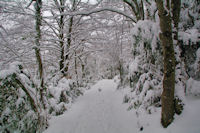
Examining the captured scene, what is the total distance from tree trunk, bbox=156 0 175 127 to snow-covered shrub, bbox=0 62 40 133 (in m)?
3.92

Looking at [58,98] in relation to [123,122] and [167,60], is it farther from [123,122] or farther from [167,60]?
[167,60]

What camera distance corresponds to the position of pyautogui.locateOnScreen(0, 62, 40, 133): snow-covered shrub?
359cm

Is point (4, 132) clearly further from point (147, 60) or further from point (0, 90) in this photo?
point (147, 60)

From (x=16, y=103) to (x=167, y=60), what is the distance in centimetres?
467

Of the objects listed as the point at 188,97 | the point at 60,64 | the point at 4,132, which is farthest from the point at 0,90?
the point at 188,97

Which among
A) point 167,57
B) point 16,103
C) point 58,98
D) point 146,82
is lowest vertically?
point 58,98

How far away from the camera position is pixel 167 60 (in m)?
2.51

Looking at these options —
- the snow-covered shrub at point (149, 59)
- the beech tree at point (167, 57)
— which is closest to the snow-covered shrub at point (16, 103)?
the snow-covered shrub at point (149, 59)

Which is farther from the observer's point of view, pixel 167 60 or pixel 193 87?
pixel 193 87

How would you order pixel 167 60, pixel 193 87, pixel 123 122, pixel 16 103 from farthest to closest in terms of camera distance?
pixel 123 122 < pixel 16 103 < pixel 193 87 < pixel 167 60

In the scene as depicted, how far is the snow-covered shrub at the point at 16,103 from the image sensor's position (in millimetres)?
3592

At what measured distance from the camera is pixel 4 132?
3756mm

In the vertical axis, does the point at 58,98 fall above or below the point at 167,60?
below

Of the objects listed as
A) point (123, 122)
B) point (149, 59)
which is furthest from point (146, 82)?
point (123, 122)
